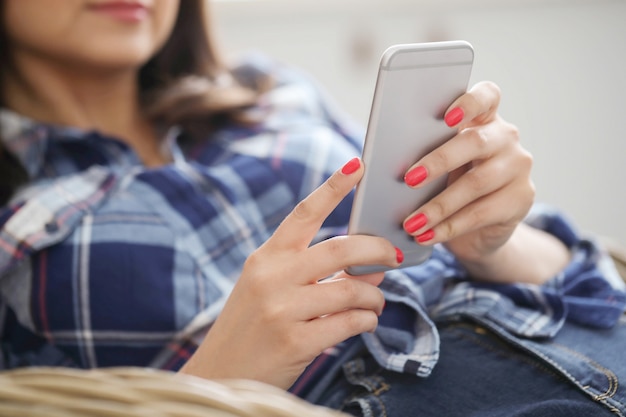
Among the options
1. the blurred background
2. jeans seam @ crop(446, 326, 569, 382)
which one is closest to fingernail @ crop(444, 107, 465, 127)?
jeans seam @ crop(446, 326, 569, 382)

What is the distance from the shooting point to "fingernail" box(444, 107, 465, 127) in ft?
2.01

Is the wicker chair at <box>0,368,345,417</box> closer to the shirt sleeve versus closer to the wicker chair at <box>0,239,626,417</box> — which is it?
the wicker chair at <box>0,239,626,417</box>

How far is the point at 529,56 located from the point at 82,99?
1.02m

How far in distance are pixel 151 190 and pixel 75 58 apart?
216 millimetres

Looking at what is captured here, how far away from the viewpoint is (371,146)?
602 millimetres

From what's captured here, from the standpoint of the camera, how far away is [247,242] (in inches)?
35.3

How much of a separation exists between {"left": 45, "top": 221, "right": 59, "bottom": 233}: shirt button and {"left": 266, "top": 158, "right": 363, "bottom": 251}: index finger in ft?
1.07

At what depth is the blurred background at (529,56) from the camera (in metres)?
1.64

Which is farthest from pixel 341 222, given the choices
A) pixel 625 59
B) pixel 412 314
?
pixel 625 59

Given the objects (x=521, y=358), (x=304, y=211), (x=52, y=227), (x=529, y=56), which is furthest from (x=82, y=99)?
(x=529, y=56)

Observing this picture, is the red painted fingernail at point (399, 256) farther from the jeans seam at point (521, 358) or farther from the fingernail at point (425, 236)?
the jeans seam at point (521, 358)

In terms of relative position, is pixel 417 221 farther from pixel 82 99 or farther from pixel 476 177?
pixel 82 99

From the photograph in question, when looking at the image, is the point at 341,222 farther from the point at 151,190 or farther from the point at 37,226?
the point at 37,226

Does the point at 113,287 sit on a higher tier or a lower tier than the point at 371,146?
lower
